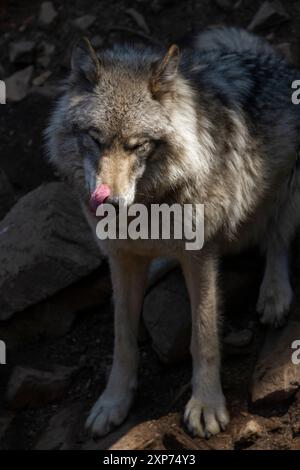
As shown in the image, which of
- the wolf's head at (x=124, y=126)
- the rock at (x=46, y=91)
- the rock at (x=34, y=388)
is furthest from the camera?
the rock at (x=46, y=91)

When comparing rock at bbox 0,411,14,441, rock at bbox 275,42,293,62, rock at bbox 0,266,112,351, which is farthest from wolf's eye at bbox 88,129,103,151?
rock at bbox 275,42,293,62

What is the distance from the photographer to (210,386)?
449 cm

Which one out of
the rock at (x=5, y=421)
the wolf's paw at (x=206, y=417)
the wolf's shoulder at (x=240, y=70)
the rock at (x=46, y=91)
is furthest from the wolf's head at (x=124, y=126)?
the rock at (x=46, y=91)

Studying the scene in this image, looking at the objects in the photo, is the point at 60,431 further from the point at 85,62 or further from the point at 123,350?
the point at 85,62

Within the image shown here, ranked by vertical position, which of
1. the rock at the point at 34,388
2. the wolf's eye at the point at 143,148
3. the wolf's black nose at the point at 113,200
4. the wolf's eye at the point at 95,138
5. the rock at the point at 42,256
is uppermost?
the wolf's eye at the point at 95,138

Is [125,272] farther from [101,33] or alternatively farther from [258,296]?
[101,33]

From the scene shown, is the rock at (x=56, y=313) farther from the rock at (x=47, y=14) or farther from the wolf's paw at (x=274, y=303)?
the rock at (x=47, y=14)

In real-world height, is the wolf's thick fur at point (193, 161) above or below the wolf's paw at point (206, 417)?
above

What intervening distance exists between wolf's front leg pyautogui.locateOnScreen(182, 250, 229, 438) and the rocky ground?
0.29 feet

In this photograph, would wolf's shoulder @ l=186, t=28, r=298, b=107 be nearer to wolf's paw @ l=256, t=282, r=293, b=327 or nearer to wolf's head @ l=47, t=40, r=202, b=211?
wolf's head @ l=47, t=40, r=202, b=211

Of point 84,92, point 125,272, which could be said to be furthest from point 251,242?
point 84,92

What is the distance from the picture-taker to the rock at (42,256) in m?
5.31

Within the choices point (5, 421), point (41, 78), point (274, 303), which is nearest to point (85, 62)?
point (274, 303)

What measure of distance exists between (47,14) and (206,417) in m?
4.75
